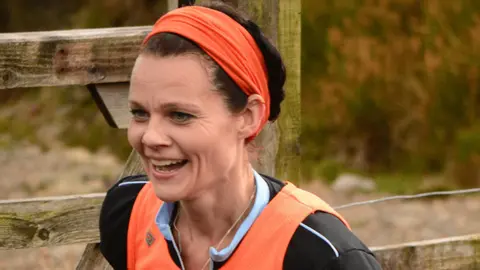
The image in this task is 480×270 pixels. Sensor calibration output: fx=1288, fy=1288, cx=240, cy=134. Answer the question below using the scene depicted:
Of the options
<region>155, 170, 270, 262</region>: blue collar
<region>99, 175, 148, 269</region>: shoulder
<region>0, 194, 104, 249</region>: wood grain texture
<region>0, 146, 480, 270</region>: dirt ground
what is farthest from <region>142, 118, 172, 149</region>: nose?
<region>0, 146, 480, 270</region>: dirt ground

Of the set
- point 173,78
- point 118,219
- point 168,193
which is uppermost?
point 173,78

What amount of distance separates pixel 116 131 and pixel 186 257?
617cm

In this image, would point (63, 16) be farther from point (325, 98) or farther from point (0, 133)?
point (325, 98)

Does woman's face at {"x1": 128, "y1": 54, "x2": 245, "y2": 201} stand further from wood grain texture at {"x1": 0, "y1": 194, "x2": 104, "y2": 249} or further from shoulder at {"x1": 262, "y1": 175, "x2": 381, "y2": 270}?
wood grain texture at {"x1": 0, "y1": 194, "x2": 104, "y2": 249}

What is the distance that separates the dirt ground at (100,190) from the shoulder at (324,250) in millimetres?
3944

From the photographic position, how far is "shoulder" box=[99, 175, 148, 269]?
10.7ft

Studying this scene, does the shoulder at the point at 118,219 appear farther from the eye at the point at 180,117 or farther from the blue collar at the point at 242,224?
the eye at the point at 180,117

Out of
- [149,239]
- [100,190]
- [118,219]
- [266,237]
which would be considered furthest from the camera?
[100,190]

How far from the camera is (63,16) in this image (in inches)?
416

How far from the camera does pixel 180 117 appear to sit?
9.14 ft

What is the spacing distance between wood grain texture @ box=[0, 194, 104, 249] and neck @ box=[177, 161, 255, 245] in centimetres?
103

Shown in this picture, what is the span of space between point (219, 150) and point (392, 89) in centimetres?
518

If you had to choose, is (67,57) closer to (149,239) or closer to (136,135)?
(149,239)

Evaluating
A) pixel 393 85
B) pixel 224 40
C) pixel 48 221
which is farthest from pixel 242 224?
pixel 393 85
